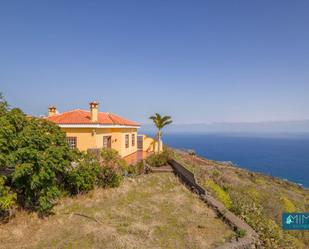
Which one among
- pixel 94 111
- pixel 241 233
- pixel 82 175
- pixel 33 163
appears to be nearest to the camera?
pixel 241 233

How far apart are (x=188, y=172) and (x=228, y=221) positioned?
5.64 metres

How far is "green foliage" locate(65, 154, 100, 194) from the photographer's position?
32.2 ft

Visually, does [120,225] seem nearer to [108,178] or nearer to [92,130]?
[108,178]

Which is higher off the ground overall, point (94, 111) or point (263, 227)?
point (94, 111)

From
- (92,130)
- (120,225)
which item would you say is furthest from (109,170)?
(92,130)

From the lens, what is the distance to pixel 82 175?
988cm

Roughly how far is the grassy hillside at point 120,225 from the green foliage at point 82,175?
48cm

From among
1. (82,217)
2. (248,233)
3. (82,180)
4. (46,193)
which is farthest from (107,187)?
(248,233)

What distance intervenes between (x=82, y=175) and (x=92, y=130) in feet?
22.7

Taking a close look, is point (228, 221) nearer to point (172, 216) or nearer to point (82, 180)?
point (172, 216)

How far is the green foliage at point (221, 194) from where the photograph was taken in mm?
10500
